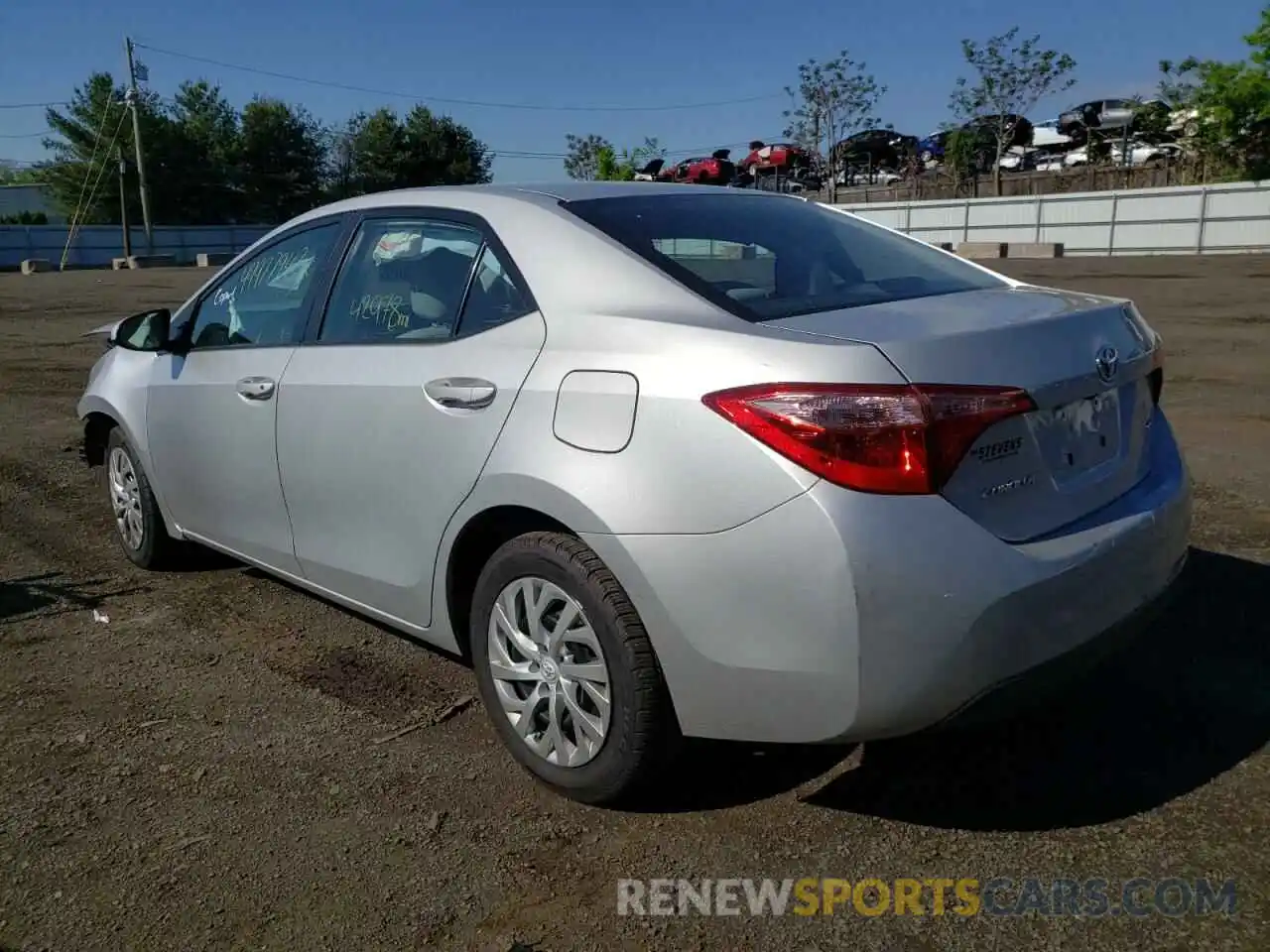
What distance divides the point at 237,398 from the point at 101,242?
52487mm

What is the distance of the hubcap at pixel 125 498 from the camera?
4.85 meters

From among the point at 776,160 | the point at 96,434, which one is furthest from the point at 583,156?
the point at 96,434

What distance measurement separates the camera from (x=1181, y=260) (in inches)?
1163

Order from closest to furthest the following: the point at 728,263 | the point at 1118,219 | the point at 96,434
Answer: the point at 728,263 < the point at 96,434 < the point at 1118,219

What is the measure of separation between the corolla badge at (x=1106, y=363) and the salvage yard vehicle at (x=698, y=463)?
1cm

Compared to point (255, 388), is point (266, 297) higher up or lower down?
higher up

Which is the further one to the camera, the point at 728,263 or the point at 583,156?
the point at 583,156

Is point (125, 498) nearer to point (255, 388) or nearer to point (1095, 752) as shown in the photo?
point (255, 388)

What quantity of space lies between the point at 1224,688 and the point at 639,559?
2.13 m

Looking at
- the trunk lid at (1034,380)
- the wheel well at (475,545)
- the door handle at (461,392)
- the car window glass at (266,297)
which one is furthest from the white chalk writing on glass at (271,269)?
the trunk lid at (1034,380)

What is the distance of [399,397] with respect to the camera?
321 centimetres

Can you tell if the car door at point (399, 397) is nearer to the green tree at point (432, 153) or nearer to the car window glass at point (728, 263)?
the car window glass at point (728, 263)

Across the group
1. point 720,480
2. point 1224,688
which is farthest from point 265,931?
point 1224,688

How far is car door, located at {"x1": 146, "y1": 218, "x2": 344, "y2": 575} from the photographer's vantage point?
3809mm
